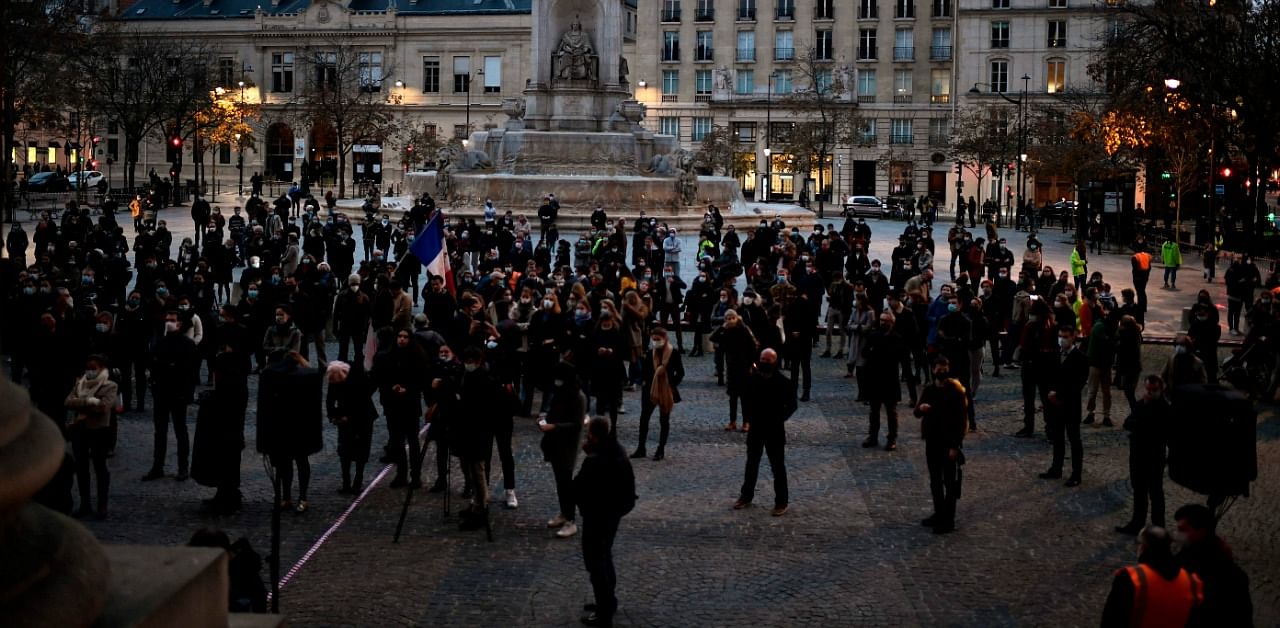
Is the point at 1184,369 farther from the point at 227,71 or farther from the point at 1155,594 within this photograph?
the point at 227,71

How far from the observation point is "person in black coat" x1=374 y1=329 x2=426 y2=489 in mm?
13883

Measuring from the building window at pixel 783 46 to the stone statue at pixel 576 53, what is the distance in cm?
4506

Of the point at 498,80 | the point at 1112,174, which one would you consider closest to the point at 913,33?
the point at 498,80

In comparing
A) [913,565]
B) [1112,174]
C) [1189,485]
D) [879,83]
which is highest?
[879,83]

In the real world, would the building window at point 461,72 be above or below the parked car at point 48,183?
above

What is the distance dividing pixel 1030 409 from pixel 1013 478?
216 cm

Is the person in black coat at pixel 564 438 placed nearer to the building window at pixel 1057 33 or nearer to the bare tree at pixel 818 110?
the bare tree at pixel 818 110

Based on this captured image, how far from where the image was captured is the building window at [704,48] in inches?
3760

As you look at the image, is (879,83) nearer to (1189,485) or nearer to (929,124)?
(929,124)

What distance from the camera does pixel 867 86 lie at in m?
93.2

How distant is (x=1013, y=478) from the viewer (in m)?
14.7

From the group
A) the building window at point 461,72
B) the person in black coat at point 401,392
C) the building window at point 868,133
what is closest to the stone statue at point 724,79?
the building window at point 868,133

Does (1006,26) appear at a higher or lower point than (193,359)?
higher

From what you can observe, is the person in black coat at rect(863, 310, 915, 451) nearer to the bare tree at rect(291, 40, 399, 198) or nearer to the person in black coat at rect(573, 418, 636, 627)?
the person in black coat at rect(573, 418, 636, 627)
